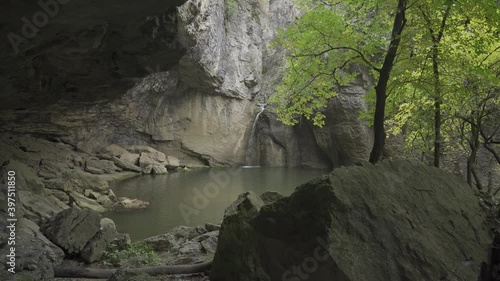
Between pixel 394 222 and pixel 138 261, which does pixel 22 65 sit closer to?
pixel 138 261

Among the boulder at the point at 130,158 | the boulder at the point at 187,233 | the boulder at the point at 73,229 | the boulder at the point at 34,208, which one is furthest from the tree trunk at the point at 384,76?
the boulder at the point at 130,158

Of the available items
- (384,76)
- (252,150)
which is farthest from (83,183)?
(252,150)

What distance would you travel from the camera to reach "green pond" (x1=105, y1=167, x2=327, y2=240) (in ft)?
45.8

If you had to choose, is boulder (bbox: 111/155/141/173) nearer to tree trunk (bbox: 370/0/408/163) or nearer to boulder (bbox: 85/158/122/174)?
boulder (bbox: 85/158/122/174)

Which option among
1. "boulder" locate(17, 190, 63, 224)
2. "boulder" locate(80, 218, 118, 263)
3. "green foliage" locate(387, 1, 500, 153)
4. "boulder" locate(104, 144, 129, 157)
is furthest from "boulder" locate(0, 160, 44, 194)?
"boulder" locate(104, 144, 129, 157)

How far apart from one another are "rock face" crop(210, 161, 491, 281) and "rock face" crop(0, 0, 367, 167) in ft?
12.7

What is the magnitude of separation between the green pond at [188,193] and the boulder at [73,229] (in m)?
3.89

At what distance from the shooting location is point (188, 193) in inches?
780

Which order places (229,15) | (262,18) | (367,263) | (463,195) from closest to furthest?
(367,263), (463,195), (229,15), (262,18)

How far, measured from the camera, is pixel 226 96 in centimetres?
3419

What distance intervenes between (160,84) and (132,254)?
22349 mm

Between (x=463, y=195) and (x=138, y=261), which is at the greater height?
(x=463, y=195)

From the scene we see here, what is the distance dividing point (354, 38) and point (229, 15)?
85.4 ft

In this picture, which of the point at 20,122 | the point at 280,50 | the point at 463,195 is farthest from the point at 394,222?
the point at 280,50
